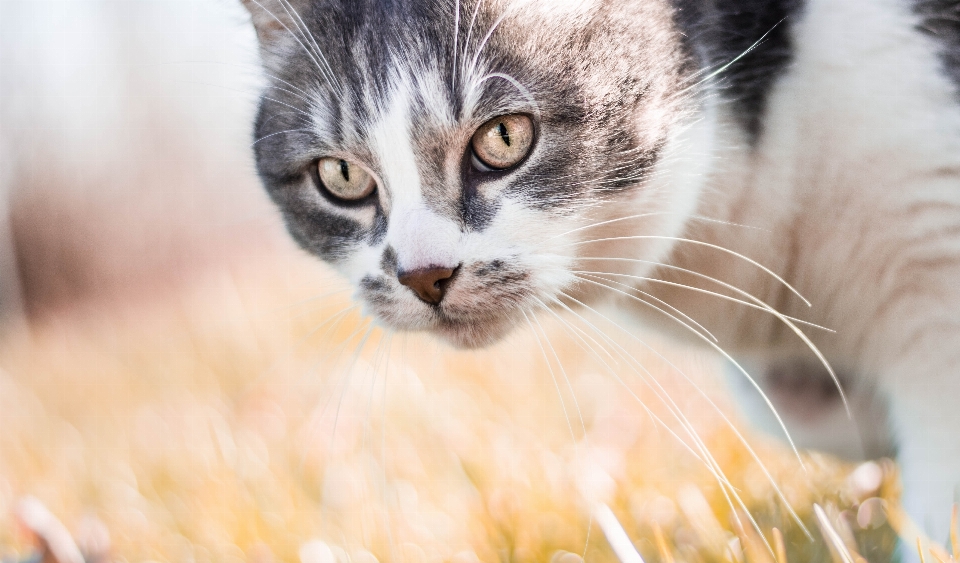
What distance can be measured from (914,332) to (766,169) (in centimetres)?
18

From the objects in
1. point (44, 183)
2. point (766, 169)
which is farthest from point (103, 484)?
point (766, 169)

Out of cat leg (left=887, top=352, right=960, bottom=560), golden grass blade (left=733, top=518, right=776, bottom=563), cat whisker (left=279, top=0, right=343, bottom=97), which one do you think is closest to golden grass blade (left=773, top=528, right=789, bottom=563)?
golden grass blade (left=733, top=518, right=776, bottom=563)

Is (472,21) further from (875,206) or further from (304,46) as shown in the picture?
(875,206)

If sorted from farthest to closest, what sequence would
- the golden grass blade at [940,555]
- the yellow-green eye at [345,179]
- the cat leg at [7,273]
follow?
the cat leg at [7,273] < the yellow-green eye at [345,179] < the golden grass blade at [940,555]

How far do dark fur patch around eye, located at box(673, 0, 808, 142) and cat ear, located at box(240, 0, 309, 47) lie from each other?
341mm

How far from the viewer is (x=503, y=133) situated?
21.3 inches

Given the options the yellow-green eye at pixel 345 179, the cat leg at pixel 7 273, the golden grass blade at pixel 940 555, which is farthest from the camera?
the cat leg at pixel 7 273

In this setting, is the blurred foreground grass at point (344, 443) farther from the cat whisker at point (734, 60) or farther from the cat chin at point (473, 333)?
the cat whisker at point (734, 60)

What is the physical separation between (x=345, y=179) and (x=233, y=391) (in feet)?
1.25

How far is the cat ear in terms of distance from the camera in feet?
2.06

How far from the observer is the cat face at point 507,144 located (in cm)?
53

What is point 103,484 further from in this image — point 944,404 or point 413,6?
point 944,404

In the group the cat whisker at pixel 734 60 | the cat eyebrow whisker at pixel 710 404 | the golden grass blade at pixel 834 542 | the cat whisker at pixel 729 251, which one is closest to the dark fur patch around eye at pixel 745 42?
the cat whisker at pixel 734 60

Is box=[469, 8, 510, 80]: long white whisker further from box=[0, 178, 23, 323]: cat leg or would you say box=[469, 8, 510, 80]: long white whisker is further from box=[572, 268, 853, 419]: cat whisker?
box=[0, 178, 23, 323]: cat leg
